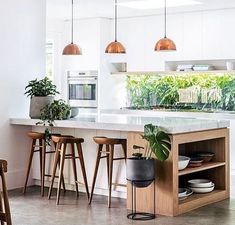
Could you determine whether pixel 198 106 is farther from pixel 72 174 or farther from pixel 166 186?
pixel 166 186

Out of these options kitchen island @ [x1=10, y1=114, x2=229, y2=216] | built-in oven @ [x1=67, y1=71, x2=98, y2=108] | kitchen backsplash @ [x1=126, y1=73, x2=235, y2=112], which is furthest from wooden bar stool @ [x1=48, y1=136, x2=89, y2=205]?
built-in oven @ [x1=67, y1=71, x2=98, y2=108]

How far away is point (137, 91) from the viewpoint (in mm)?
10359

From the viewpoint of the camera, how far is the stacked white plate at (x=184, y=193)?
236 inches

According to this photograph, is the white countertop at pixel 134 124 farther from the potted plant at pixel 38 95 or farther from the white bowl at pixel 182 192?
the white bowl at pixel 182 192

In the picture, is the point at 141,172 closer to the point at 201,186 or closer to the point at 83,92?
the point at 201,186

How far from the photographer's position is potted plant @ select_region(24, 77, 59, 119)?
7.09 meters

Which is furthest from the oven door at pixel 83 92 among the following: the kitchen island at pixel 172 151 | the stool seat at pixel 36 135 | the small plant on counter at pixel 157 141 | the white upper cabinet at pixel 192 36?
the small plant on counter at pixel 157 141

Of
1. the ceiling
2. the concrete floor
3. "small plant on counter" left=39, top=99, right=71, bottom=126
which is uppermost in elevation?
the ceiling

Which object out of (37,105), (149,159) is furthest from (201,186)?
(37,105)

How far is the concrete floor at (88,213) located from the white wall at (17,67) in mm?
790

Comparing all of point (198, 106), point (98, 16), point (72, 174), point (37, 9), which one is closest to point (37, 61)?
point (37, 9)

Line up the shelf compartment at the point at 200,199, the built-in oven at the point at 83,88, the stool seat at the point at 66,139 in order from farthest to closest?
the built-in oven at the point at 83,88
the stool seat at the point at 66,139
the shelf compartment at the point at 200,199

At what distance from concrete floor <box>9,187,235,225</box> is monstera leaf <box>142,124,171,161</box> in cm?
66

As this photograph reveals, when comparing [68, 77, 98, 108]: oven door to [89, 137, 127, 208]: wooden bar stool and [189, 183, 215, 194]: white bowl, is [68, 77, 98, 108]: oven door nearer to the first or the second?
[89, 137, 127, 208]: wooden bar stool
